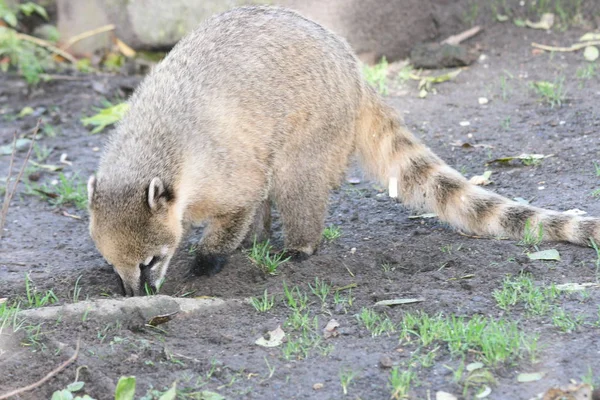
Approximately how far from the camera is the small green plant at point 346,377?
3.34 meters

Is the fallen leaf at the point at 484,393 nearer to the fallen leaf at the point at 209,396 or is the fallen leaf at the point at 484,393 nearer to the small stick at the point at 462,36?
the fallen leaf at the point at 209,396

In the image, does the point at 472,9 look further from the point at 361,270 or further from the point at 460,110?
the point at 361,270

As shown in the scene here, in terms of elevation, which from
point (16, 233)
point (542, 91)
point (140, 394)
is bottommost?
point (16, 233)

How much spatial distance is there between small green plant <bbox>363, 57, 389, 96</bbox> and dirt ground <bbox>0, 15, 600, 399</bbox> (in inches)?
5.3

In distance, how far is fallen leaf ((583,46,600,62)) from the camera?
7.36m

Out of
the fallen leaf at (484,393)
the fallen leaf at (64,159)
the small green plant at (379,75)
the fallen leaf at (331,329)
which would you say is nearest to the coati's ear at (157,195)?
the fallen leaf at (331,329)

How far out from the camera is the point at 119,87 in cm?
813

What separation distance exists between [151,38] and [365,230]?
13.5 ft

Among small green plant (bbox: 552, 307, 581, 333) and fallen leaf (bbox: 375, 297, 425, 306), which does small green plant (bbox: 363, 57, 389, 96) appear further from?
small green plant (bbox: 552, 307, 581, 333)

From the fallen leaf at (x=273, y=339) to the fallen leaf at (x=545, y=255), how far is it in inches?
58.2

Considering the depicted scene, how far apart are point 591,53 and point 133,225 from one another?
15.9 ft

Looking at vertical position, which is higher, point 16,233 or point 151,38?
point 151,38

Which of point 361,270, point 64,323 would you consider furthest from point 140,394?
point 361,270

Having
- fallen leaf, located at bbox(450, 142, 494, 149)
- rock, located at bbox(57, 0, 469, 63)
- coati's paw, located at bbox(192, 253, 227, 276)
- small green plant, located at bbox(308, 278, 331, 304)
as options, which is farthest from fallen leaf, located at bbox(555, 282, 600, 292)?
rock, located at bbox(57, 0, 469, 63)
